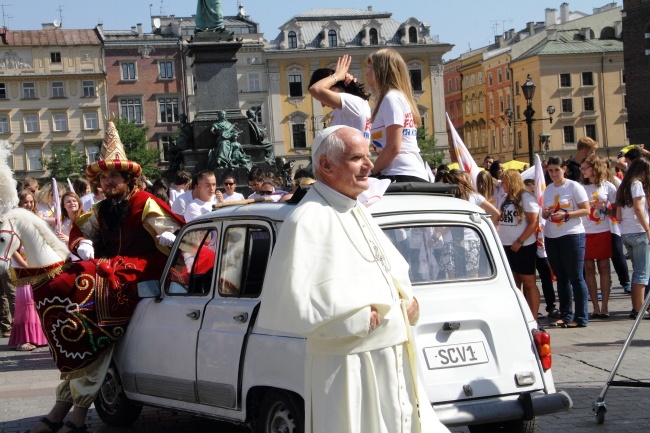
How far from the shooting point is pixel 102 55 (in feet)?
331

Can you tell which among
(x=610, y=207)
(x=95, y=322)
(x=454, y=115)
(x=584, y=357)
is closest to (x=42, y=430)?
(x=95, y=322)

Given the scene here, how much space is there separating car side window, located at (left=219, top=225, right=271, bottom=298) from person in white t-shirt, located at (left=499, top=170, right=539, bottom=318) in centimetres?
603

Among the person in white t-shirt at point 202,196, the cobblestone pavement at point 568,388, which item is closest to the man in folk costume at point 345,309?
the cobblestone pavement at point 568,388

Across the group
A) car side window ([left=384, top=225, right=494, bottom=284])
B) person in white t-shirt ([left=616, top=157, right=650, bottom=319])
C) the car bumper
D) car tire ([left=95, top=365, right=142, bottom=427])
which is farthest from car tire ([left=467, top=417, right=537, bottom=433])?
person in white t-shirt ([left=616, top=157, right=650, bottom=319])

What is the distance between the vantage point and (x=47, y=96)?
9925 centimetres

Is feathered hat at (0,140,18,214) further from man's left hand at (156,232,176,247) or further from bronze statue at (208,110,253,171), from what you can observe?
bronze statue at (208,110,253,171)

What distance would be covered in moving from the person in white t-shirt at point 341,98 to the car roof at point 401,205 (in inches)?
33.9

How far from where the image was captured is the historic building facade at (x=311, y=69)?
95562 millimetres

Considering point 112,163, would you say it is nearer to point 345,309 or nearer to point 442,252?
point 442,252

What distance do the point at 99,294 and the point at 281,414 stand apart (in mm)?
2508

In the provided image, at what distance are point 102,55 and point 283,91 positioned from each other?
17.4m

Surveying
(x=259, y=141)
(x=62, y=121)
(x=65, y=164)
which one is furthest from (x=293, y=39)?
(x=259, y=141)

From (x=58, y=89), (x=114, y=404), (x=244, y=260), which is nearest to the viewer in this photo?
(x=244, y=260)

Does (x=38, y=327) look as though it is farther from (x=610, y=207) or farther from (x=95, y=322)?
(x=610, y=207)
